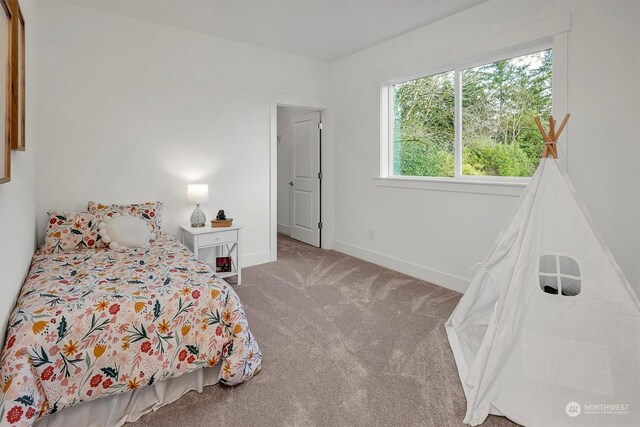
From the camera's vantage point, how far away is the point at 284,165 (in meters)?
6.18

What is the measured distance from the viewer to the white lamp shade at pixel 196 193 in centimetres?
374

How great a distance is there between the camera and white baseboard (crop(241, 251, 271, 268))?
4.38 m

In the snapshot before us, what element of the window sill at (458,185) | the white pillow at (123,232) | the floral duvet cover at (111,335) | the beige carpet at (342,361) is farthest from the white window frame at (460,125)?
the white pillow at (123,232)

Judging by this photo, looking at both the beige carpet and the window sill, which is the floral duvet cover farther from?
the window sill

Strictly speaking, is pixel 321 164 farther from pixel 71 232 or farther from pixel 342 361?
pixel 342 361

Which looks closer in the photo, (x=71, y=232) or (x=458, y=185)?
(x=71, y=232)

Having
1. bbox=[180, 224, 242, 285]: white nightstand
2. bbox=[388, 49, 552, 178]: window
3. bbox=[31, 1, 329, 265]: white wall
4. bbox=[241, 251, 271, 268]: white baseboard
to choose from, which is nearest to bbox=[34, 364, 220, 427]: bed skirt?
bbox=[180, 224, 242, 285]: white nightstand

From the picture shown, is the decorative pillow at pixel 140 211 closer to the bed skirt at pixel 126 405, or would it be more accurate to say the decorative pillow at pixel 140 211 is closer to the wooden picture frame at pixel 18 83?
the wooden picture frame at pixel 18 83

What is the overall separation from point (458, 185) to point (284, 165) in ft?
11.0

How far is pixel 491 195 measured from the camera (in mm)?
3209

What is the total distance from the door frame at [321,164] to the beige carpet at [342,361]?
102cm

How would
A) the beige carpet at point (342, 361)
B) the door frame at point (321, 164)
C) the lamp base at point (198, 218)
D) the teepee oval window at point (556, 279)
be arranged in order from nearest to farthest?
the beige carpet at point (342, 361), the teepee oval window at point (556, 279), the lamp base at point (198, 218), the door frame at point (321, 164)

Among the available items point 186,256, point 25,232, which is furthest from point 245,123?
point 25,232

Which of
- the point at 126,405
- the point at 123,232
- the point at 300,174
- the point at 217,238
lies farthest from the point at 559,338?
the point at 300,174
